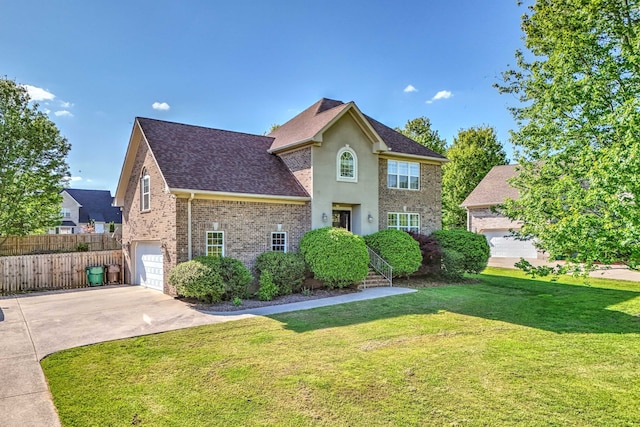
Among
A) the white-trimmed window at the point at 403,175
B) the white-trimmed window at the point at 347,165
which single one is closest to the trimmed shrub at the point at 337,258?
the white-trimmed window at the point at 347,165

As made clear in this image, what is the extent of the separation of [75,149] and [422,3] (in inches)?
809

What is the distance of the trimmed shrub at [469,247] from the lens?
18.6m

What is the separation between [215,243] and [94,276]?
301 inches

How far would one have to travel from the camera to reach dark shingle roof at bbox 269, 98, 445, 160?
1744 cm

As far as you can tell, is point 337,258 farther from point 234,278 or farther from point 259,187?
point 259,187

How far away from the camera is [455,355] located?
756 centimetres

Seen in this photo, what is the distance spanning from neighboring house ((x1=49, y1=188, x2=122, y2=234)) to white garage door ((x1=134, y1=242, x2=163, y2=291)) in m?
29.1

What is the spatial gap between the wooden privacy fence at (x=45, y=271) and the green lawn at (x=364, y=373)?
38.0ft

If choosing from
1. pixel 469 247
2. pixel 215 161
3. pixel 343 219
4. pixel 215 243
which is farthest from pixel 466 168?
pixel 215 243

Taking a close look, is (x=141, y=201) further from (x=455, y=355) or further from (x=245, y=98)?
(x=455, y=355)

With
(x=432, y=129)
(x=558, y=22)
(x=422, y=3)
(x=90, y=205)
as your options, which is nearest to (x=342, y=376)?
(x=558, y=22)

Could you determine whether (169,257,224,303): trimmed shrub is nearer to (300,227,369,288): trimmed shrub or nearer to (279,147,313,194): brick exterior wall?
(300,227,369,288): trimmed shrub

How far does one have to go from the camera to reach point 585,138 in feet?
32.4

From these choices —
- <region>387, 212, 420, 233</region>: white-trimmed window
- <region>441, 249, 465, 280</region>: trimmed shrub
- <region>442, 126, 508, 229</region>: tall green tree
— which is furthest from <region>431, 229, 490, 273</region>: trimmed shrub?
<region>442, 126, 508, 229</region>: tall green tree
